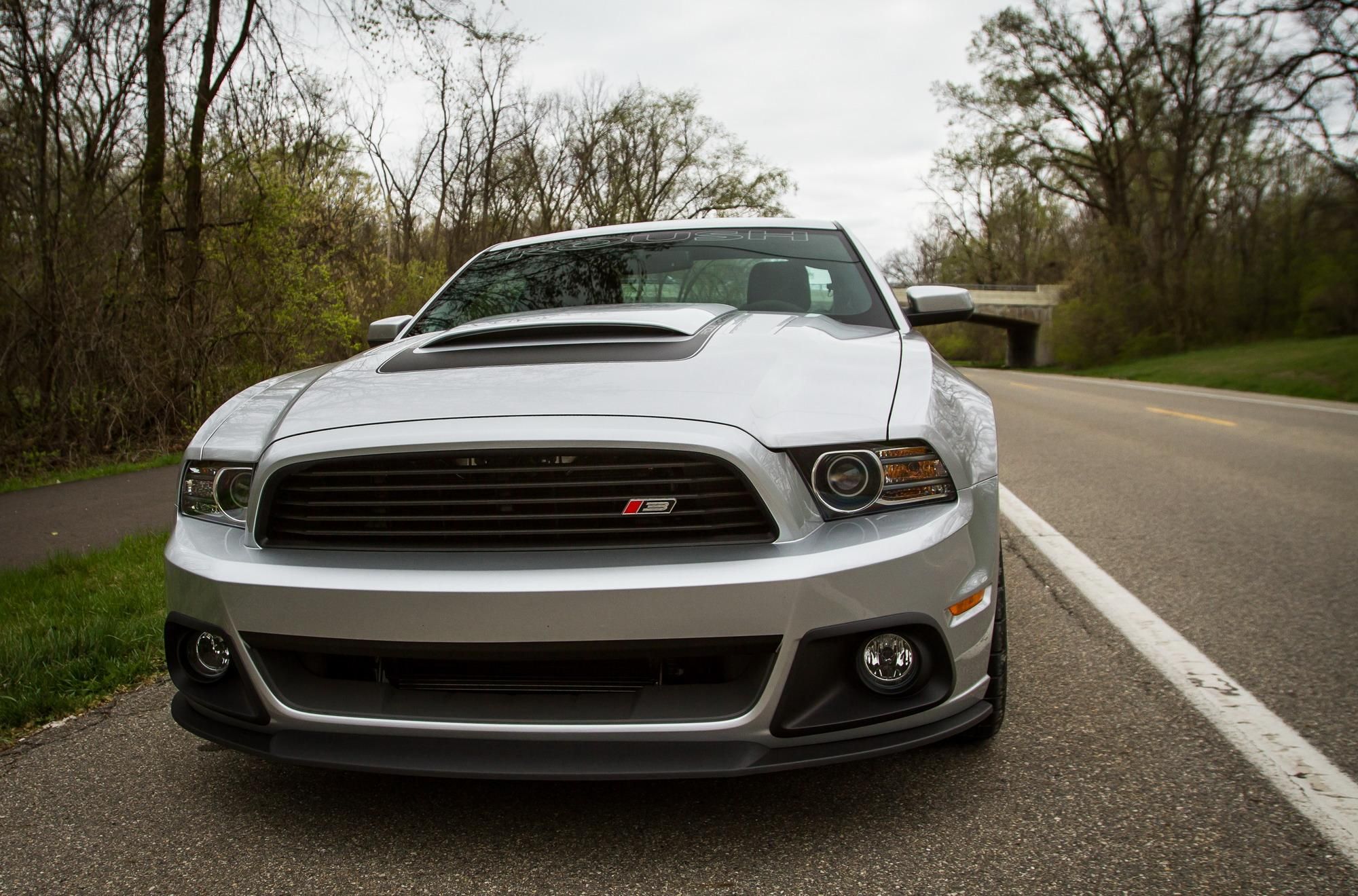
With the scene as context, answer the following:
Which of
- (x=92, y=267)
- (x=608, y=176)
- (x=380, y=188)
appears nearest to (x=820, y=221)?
(x=92, y=267)

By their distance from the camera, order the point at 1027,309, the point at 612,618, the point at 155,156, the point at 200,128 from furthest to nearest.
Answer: the point at 1027,309 → the point at 200,128 → the point at 155,156 → the point at 612,618

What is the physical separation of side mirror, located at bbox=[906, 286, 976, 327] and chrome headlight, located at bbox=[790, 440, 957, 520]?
187cm

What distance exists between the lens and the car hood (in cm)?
227

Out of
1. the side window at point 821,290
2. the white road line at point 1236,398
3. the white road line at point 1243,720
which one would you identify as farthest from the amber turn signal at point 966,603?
the white road line at point 1236,398

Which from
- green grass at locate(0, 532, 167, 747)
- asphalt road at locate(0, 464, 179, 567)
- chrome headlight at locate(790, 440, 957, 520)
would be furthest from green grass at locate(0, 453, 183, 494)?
chrome headlight at locate(790, 440, 957, 520)

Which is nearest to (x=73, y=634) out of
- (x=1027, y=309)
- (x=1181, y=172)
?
(x=1181, y=172)

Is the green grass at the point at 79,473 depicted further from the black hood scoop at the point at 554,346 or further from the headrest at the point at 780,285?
the headrest at the point at 780,285

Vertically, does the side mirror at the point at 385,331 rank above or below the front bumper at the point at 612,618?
above

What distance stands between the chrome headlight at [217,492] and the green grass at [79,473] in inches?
265

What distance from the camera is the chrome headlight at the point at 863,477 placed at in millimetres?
2225

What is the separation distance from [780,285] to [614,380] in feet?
4.90

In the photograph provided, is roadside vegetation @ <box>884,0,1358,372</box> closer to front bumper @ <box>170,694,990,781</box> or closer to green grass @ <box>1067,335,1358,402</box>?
green grass @ <box>1067,335,1358,402</box>

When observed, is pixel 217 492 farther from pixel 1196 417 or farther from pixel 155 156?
pixel 1196 417

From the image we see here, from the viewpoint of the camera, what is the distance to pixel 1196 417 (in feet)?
42.8
